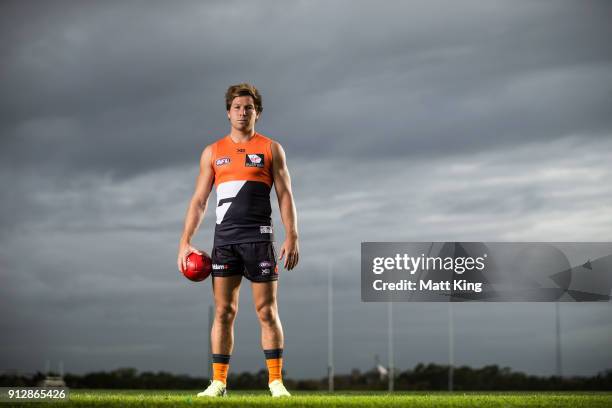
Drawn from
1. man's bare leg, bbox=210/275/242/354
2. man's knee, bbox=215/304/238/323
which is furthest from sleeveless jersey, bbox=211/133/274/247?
man's knee, bbox=215/304/238/323

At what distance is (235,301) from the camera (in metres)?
8.06

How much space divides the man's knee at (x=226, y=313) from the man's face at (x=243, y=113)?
193 centimetres

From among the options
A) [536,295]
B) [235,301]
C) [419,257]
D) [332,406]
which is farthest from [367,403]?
[536,295]

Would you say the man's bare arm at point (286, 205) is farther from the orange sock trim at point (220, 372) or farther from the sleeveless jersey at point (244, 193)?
the orange sock trim at point (220, 372)

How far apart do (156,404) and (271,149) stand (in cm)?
Result: 289

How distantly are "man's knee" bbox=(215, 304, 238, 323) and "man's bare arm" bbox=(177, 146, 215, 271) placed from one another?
0.84m

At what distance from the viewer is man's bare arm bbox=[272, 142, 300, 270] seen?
316 inches

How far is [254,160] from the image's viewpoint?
805 cm

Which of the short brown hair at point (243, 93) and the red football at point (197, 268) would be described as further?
the short brown hair at point (243, 93)

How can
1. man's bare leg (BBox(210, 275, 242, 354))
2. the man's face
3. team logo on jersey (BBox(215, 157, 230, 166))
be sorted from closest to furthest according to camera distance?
man's bare leg (BBox(210, 275, 242, 354))
team logo on jersey (BBox(215, 157, 230, 166))
the man's face

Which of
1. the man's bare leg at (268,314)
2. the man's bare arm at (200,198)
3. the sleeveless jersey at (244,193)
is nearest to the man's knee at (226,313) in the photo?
the man's bare leg at (268,314)

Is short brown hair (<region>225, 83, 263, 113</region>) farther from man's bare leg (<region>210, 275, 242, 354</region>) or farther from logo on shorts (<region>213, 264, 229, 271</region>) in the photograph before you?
man's bare leg (<region>210, 275, 242, 354</region>)

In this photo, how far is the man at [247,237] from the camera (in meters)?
7.91

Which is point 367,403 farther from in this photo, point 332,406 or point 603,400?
point 603,400
